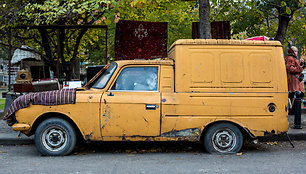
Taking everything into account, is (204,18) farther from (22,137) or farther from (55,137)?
(22,137)

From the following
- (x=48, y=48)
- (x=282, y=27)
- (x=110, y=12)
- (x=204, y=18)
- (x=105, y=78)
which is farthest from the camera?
(x=48, y=48)

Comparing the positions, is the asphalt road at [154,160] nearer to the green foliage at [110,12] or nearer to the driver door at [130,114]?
the driver door at [130,114]

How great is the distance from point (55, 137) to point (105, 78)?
1410 mm

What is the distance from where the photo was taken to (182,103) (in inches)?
238

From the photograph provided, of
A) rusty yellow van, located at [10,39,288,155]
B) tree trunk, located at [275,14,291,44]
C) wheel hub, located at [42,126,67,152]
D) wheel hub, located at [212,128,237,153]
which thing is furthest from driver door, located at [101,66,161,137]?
tree trunk, located at [275,14,291,44]

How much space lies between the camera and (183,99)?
6062 millimetres

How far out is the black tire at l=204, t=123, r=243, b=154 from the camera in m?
6.15

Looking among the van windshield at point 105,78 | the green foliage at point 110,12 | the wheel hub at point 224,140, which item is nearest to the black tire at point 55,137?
the van windshield at point 105,78

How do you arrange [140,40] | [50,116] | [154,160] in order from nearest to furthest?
[154,160]
[50,116]
[140,40]

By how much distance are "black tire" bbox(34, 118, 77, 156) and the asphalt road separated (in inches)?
6.3

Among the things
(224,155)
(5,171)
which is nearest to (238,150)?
(224,155)

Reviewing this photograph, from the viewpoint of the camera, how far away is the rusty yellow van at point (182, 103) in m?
6.00

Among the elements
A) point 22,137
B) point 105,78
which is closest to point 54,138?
point 105,78

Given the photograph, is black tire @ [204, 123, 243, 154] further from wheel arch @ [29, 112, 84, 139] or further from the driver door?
wheel arch @ [29, 112, 84, 139]
